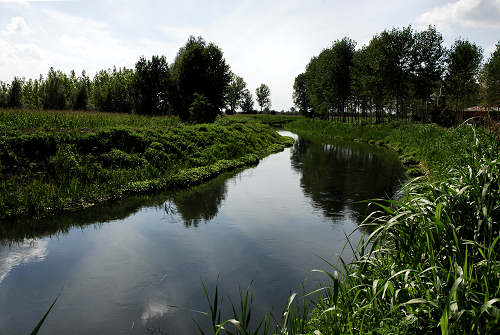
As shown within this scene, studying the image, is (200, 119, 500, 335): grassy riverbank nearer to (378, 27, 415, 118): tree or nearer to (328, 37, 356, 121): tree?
(378, 27, 415, 118): tree

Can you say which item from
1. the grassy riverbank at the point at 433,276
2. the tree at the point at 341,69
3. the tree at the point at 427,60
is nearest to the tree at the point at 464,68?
the tree at the point at 427,60

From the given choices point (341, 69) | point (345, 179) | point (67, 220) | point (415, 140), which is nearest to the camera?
point (67, 220)

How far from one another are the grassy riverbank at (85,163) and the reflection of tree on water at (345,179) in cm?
572

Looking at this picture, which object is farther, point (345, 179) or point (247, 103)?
point (247, 103)

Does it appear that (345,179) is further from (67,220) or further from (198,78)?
(198,78)

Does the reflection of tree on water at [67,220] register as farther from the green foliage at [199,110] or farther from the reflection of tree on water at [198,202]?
the green foliage at [199,110]

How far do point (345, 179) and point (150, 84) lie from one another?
3725 centimetres

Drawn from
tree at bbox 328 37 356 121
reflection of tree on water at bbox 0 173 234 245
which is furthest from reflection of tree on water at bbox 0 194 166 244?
tree at bbox 328 37 356 121

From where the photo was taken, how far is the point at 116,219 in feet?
36.7

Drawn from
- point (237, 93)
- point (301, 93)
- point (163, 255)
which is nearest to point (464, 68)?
point (163, 255)

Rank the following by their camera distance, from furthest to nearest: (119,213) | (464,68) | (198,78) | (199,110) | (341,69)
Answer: (341,69) → (464,68) → (198,78) → (199,110) → (119,213)

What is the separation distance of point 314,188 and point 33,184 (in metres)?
11.8

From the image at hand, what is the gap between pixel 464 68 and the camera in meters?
47.2

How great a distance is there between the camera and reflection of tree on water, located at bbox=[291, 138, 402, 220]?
526 inches
